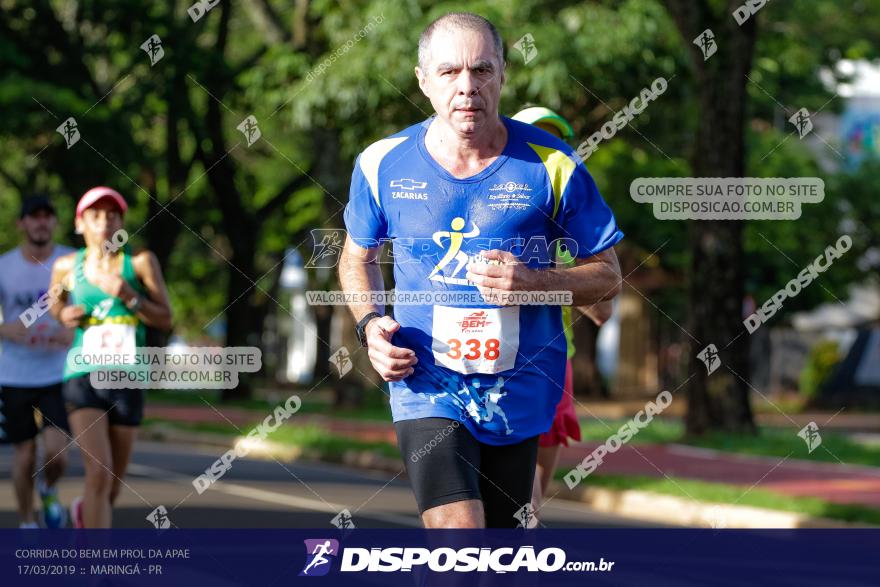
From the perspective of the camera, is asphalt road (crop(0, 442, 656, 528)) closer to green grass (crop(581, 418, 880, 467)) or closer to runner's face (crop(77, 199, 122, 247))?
runner's face (crop(77, 199, 122, 247))

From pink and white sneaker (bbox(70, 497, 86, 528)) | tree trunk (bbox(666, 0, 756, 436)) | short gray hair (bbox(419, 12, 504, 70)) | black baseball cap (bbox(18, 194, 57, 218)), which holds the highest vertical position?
tree trunk (bbox(666, 0, 756, 436))

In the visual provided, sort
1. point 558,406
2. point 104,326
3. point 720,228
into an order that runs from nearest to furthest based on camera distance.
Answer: point 558,406, point 104,326, point 720,228

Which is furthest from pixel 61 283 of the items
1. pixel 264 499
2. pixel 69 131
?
pixel 69 131

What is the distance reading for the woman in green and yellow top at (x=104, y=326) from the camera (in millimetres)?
7809

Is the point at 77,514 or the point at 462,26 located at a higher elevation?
the point at 77,514

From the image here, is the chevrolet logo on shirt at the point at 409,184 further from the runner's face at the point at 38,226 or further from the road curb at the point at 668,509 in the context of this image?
the road curb at the point at 668,509

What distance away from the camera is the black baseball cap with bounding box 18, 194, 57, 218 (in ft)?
30.4

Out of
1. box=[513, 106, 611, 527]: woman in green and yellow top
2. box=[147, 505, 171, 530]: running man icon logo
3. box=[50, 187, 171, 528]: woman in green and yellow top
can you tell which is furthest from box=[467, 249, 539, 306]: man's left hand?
box=[147, 505, 171, 530]: running man icon logo

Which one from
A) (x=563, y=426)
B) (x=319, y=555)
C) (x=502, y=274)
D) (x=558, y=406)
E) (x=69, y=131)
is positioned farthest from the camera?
(x=69, y=131)

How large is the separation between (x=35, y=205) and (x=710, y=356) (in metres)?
11.1

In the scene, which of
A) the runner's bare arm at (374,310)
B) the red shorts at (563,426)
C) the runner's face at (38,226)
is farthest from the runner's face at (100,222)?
the runner's bare arm at (374,310)

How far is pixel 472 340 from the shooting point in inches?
193

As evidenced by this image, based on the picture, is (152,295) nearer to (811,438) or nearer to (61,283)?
(61,283)

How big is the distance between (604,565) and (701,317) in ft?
46.2
